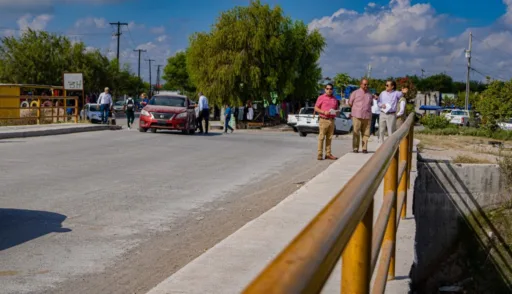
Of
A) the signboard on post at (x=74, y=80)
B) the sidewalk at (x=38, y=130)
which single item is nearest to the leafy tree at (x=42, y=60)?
the signboard on post at (x=74, y=80)

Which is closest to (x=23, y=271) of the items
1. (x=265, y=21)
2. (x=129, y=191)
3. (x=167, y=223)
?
(x=167, y=223)

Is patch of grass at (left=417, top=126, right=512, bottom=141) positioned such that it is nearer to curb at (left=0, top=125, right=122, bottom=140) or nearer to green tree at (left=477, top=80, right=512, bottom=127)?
green tree at (left=477, top=80, right=512, bottom=127)

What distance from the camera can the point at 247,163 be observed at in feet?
51.0

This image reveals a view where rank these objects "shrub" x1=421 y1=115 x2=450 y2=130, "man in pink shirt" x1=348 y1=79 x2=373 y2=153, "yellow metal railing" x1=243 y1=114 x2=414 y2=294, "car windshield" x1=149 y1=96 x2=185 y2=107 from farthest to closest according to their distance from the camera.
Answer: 1. "shrub" x1=421 y1=115 x2=450 y2=130
2. "car windshield" x1=149 y1=96 x2=185 y2=107
3. "man in pink shirt" x1=348 y1=79 x2=373 y2=153
4. "yellow metal railing" x1=243 y1=114 x2=414 y2=294

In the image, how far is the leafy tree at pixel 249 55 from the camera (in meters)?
43.3

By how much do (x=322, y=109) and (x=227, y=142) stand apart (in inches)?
287

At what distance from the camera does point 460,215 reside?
1655 cm

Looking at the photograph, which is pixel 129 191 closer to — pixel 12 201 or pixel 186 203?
pixel 186 203

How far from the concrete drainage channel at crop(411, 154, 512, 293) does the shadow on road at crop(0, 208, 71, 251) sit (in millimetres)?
9336

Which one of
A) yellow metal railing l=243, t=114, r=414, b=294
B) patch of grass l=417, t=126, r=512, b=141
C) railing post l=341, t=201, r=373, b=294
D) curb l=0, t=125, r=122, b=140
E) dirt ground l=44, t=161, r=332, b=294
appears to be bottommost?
dirt ground l=44, t=161, r=332, b=294

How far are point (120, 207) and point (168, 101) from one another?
59.3 feet

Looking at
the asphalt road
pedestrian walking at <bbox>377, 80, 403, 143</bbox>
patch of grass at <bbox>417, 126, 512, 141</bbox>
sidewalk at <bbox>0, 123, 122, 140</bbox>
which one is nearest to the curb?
sidewalk at <bbox>0, 123, 122, 140</bbox>

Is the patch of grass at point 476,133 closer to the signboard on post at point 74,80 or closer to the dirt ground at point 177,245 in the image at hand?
the signboard on post at point 74,80

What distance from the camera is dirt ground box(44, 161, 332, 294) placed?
5523 millimetres
